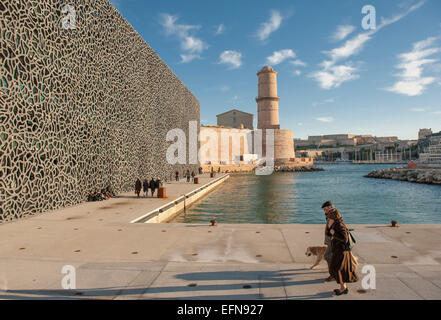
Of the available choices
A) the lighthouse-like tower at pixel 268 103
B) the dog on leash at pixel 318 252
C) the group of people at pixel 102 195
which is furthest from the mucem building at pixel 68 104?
the lighthouse-like tower at pixel 268 103

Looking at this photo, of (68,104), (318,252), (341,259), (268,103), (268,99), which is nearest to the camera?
(341,259)

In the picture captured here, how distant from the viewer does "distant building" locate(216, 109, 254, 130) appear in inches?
3787

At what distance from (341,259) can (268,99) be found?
273 feet

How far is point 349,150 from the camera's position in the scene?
7087 inches

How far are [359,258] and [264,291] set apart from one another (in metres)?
2.99

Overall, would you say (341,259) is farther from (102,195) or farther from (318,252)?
(102,195)

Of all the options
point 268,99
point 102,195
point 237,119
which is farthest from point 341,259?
point 237,119

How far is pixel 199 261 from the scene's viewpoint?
21.6 ft

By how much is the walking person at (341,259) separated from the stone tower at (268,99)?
8133 cm

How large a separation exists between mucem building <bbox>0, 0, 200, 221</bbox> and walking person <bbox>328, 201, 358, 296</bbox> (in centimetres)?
1168

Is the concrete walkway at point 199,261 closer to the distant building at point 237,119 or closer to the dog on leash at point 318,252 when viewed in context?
Result: the dog on leash at point 318,252

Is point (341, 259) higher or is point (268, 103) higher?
point (268, 103)

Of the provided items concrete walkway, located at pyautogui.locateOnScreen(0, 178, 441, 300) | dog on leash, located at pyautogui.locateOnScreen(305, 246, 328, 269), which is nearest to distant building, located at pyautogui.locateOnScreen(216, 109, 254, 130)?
concrete walkway, located at pyautogui.locateOnScreen(0, 178, 441, 300)
